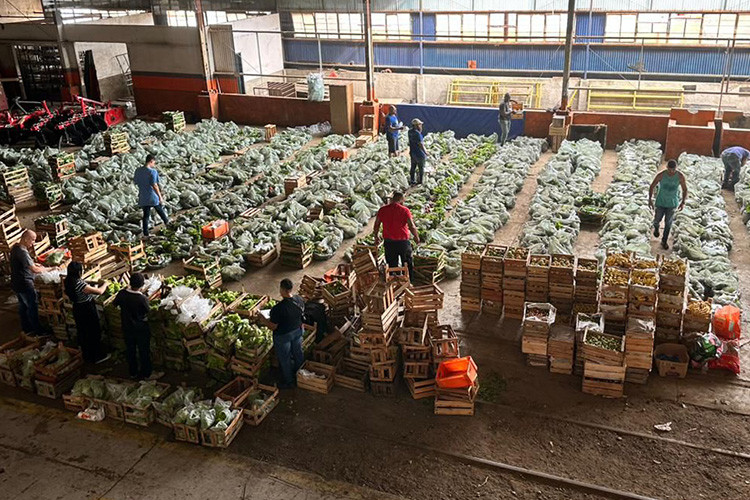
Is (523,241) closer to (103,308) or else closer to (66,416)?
(103,308)

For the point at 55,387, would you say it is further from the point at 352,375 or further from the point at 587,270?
the point at 587,270

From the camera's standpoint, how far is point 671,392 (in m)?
9.04

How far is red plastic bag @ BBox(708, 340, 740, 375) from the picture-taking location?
367 inches

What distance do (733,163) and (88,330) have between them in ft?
50.4

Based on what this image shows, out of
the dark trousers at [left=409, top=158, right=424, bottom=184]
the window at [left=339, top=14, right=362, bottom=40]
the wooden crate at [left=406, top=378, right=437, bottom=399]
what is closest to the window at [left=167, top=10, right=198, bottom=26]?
the window at [left=339, top=14, right=362, bottom=40]

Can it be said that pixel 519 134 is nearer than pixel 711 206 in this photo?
No

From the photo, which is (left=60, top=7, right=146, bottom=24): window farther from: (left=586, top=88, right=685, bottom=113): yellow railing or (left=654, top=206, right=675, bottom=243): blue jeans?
(left=654, top=206, right=675, bottom=243): blue jeans

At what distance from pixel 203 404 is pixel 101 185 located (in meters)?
11.4

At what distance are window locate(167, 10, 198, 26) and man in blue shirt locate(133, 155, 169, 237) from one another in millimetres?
23480

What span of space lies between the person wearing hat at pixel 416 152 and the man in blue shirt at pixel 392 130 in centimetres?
189

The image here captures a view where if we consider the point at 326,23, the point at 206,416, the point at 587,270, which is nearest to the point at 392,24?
the point at 326,23

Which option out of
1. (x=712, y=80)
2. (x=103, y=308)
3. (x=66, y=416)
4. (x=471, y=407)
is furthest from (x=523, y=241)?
(x=712, y=80)

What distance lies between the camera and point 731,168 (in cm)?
1658

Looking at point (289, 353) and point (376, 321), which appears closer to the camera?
point (376, 321)
